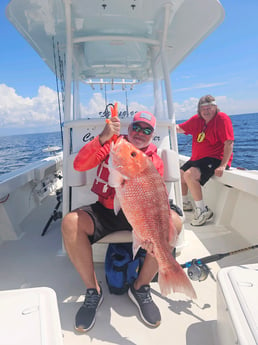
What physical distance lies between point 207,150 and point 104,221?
2.46 meters

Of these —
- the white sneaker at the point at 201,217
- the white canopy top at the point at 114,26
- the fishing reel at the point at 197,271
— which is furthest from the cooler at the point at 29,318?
the white canopy top at the point at 114,26

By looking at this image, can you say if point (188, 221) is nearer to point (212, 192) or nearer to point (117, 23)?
point (212, 192)

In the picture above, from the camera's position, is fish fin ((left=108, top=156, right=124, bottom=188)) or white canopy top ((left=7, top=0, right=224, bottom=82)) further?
white canopy top ((left=7, top=0, right=224, bottom=82))

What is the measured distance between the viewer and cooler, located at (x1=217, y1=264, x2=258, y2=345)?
3.71ft

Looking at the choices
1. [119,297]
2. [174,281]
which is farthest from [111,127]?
[119,297]

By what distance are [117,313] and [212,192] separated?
2.77 meters

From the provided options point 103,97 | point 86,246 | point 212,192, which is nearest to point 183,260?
point 86,246

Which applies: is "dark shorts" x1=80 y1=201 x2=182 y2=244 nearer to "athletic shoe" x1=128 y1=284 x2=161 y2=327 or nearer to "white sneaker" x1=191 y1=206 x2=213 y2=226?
"athletic shoe" x1=128 y1=284 x2=161 y2=327

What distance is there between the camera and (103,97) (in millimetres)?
4043

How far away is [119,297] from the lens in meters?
2.26

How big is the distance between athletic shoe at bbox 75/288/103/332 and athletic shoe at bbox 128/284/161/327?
0.30 metres

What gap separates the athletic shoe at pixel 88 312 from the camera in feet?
6.10

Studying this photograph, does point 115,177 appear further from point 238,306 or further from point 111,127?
point 238,306

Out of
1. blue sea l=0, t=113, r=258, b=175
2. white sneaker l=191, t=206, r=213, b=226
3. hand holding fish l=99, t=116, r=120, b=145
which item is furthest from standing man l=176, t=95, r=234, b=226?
blue sea l=0, t=113, r=258, b=175
